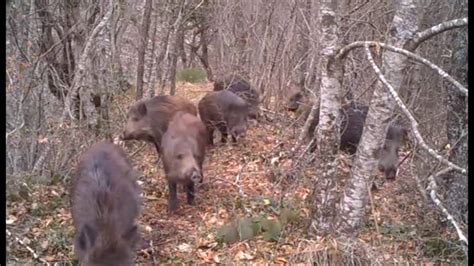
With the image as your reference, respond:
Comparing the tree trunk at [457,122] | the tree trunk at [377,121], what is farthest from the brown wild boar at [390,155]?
the tree trunk at [377,121]

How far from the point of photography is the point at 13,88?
17.9 feet

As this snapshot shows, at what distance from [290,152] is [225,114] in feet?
5.41

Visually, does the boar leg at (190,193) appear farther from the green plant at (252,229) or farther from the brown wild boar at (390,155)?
the brown wild boar at (390,155)

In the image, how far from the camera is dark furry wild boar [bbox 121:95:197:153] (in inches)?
379

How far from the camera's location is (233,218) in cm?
748

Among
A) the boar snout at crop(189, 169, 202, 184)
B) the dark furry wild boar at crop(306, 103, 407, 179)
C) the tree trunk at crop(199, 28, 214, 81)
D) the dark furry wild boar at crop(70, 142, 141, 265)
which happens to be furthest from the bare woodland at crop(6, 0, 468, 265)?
the tree trunk at crop(199, 28, 214, 81)

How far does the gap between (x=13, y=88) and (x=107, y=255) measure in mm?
1613

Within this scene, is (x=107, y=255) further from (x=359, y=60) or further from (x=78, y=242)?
(x=359, y=60)

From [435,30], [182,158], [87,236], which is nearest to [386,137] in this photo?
[182,158]

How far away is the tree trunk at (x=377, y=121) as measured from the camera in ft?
19.1

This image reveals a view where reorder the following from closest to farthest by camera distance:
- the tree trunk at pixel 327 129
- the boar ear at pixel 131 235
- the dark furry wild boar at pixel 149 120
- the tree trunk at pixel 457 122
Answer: the boar ear at pixel 131 235 < the tree trunk at pixel 327 129 < the tree trunk at pixel 457 122 < the dark furry wild boar at pixel 149 120

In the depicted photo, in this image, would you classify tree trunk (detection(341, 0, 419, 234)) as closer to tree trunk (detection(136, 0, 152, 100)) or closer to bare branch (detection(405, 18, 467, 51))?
bare branch (detection(405, 18, 467, 51))

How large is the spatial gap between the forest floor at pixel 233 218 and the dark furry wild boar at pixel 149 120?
0.47m

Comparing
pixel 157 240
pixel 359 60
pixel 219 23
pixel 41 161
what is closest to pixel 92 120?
pixel 41 161
